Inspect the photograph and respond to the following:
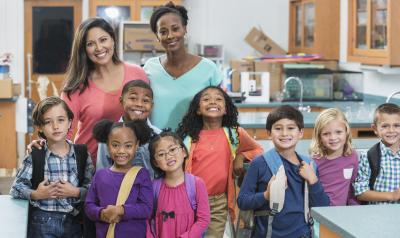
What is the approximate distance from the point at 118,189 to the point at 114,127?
0.24 metres

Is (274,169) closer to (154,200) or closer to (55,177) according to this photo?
(154,200)

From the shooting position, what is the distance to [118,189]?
8.39 feet

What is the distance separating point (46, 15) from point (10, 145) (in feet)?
7.95

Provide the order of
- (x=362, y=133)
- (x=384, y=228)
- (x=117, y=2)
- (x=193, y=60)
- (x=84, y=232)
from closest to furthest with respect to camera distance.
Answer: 1. (x=384, y=228)
2. (x=84, y=232)
3. (x=193, y=60)
4. (x=362, y=133)
5. (x=117, y=2)

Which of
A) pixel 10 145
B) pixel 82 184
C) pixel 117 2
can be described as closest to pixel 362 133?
pixel 82 184

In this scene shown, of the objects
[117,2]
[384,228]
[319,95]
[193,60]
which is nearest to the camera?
[384,228]

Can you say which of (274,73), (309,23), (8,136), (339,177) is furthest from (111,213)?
(309,23)

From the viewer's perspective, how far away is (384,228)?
6.28ft

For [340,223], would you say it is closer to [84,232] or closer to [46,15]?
[84,232]

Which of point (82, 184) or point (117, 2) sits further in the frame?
point (117, 2)

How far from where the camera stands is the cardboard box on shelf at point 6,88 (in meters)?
6.88

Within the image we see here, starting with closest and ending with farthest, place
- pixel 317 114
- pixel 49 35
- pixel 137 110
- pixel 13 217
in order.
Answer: pixel 13 217, pixel 137 110, pixel 317 114, pixel 49 35

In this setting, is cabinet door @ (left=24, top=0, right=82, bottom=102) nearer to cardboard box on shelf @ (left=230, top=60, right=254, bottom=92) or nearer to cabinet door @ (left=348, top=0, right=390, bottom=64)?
cardboard box on shelf @ (left=230, top=60, right=254, bottom=92)

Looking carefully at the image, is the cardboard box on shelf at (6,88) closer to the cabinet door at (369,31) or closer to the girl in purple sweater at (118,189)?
the cabinet door at (369,31)
